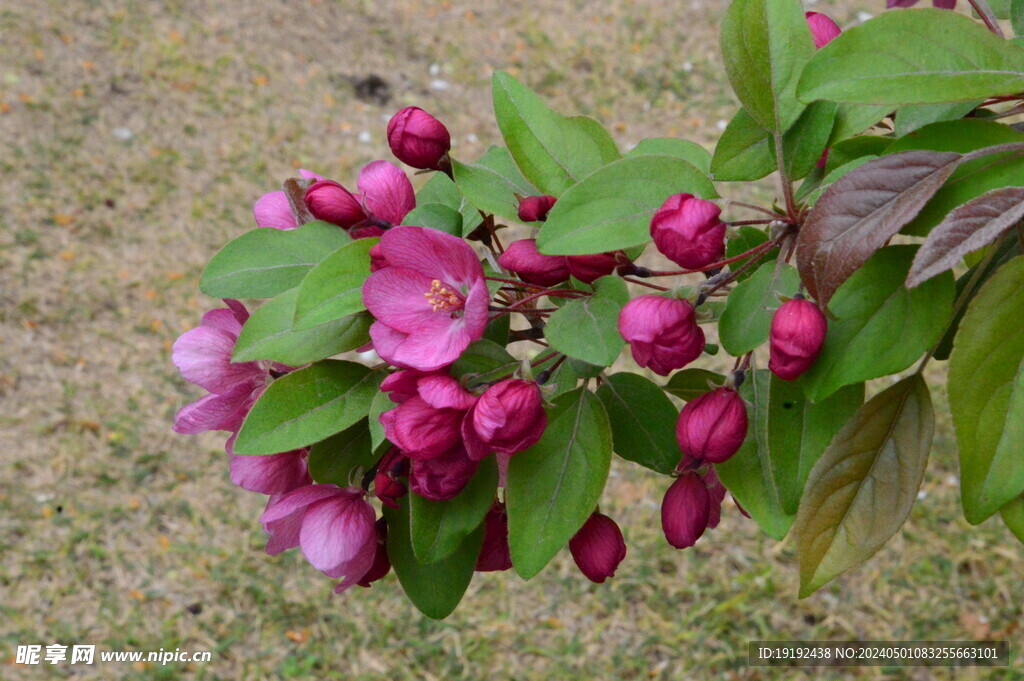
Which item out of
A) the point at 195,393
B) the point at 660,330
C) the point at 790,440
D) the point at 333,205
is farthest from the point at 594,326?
the point at 195,393

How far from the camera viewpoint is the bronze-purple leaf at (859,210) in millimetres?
538

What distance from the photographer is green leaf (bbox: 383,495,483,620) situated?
0.83 meters

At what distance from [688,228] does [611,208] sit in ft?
0.20

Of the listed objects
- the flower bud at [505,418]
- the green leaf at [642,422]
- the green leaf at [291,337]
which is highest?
the green leaf at [291,337]

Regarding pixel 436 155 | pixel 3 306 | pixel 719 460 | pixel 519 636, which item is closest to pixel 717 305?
pixel 719 460

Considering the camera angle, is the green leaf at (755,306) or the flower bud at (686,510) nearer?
the green leaf at (755,306)

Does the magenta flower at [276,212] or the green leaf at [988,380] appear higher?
the magenta flower at [276,212]

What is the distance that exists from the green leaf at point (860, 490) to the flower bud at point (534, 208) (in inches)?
11.2

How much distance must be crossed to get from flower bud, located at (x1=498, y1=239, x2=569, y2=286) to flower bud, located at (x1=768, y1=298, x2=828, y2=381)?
7.1 inches

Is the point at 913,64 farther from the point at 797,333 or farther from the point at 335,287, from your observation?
the point at 335,287

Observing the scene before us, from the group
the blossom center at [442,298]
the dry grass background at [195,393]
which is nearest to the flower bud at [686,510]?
the blossom center at [442,298]

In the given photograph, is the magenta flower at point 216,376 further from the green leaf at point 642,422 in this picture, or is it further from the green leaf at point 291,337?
the green leaf at point 642,422

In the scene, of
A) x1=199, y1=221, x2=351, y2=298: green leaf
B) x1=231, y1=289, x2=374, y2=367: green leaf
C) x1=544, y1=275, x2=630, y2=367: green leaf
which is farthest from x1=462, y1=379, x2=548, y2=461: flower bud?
x1=199, y1=221, x2=351, y2=298: green leaf

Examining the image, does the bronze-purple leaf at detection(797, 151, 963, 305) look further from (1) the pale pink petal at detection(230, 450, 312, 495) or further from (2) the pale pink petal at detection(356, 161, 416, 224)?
(1) the pale pink petal at detection(230, 450, 312, 495)
